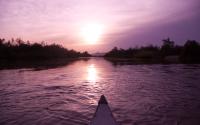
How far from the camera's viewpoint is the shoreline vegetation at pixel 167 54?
52.6m

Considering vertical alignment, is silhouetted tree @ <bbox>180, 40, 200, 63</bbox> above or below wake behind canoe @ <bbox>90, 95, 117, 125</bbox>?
above

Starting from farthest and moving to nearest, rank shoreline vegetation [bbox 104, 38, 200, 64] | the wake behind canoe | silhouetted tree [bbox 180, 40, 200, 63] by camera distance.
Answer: silhouetted tree [bbox 180, 40, 200, 63] → shoreline vegetation [bbox 104, 38, 200, 64] → the wake behind canoe

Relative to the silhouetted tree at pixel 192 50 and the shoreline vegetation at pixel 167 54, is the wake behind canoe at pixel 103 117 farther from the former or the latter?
the silhouetted tree at pixel 192 50

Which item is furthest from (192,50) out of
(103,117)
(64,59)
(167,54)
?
(103,117)

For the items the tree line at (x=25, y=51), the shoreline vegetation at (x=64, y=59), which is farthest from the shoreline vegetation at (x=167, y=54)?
the tree line at (x=25, y=51)

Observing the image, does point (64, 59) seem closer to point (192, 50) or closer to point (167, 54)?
point (167, 54)

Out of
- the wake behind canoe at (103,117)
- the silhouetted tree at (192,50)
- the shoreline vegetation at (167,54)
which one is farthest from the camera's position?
the silhouetted tree at (192,50)

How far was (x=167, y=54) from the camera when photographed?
8175 centimetres

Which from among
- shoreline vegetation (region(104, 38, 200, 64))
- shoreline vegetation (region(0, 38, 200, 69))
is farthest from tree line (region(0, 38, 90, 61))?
shoreline vegetation (region(104, 38, 200, 64))

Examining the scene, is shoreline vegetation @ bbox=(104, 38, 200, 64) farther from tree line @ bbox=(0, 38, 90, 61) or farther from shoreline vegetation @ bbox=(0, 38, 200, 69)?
tree line @ bbox=(0, 38, 90, 61)

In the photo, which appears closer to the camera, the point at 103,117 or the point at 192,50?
the point at 103,117

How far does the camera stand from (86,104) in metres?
10.3

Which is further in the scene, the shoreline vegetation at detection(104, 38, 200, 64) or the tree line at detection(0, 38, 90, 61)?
the tree line at detection(0, 38, 90, 61)

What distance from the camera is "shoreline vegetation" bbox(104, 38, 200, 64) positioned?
5258 cm
